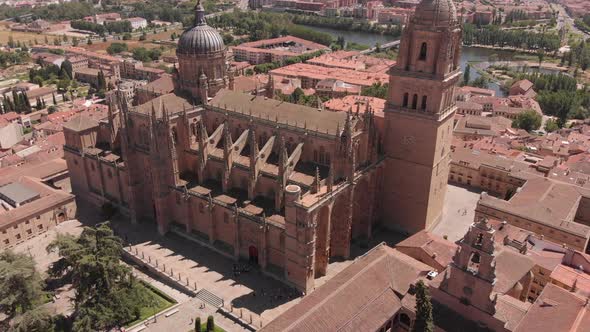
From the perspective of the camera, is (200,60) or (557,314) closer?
(557,314)

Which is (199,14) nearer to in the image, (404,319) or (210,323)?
(210,323)

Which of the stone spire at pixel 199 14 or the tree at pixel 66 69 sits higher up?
the stone spire at pixel 199 14

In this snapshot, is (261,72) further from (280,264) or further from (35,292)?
(35,292)

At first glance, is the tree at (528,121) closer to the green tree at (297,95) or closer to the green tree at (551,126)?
the green tree at (551,126)

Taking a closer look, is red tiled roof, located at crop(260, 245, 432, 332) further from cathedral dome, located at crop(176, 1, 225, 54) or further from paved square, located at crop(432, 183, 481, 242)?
cathedral dome, located at crop(176, 1, 225, 54)

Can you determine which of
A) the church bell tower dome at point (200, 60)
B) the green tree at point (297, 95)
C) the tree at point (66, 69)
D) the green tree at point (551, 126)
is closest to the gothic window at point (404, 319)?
the church bell tower dome at point (200, 60)

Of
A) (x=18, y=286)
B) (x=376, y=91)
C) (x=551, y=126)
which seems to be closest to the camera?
(x=18, y=286)

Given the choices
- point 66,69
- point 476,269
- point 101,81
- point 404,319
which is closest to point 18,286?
point 404,319
